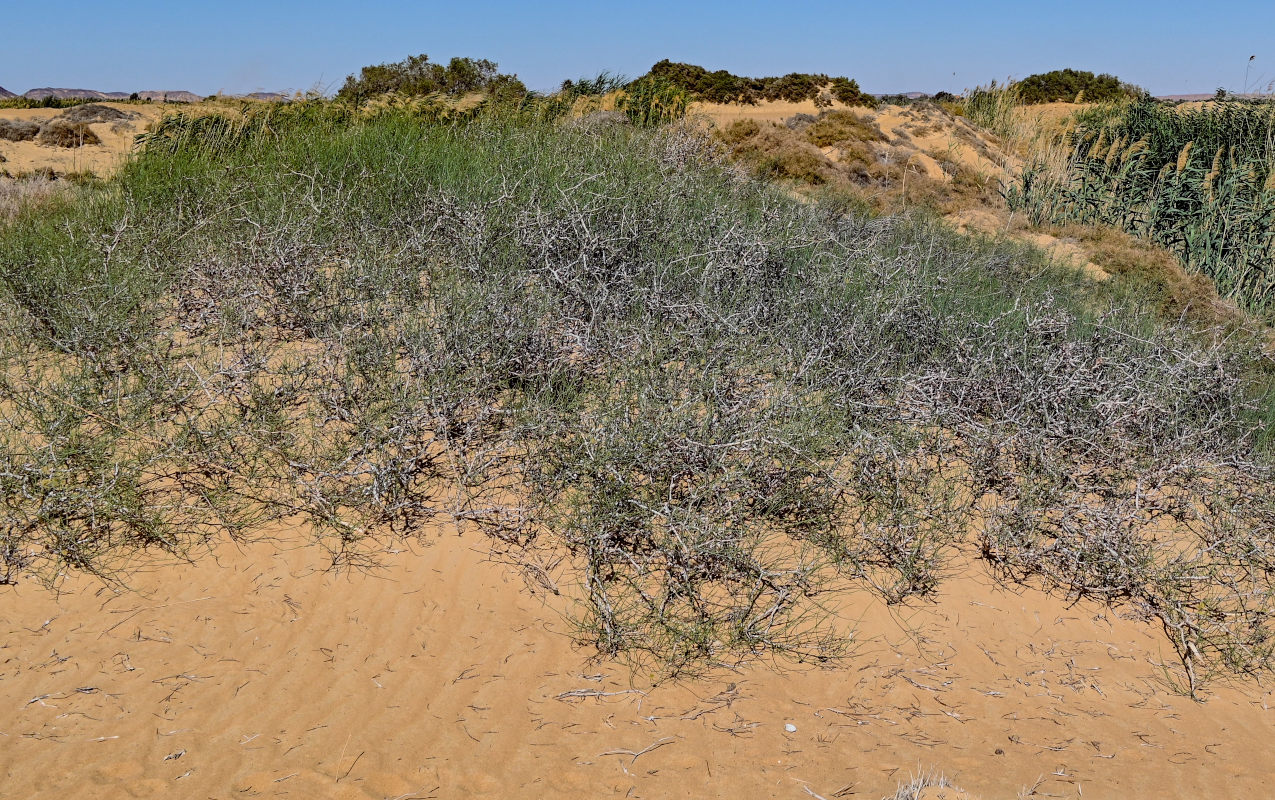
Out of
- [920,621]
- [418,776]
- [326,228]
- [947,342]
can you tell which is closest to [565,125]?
[326,228]

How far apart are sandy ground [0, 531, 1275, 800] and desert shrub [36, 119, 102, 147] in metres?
16.5

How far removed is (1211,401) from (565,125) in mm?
7079

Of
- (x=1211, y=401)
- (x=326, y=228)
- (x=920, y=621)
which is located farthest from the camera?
(x=326, y=228)

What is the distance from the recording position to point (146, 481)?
14.0 ft

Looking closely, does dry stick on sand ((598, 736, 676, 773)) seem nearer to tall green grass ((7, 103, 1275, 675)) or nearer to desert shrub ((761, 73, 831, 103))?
tall green grass ((7, 103, 1275, 675))

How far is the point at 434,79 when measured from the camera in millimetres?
16062

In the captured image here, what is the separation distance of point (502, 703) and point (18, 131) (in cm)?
1995

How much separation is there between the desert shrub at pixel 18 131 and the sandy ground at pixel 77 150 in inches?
23.4

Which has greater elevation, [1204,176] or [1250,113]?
[1250,113]

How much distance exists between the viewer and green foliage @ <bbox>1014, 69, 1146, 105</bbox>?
22.8 meters

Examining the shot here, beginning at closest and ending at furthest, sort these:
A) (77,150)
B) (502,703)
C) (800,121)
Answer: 1. (502,703)
2. (800,121)
3. (77,150)

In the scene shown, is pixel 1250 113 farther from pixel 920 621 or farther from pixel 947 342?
pixel 920 621

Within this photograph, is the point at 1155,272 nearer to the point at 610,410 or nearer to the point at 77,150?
the point at 610,410

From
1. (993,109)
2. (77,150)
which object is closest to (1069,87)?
(993,109)
